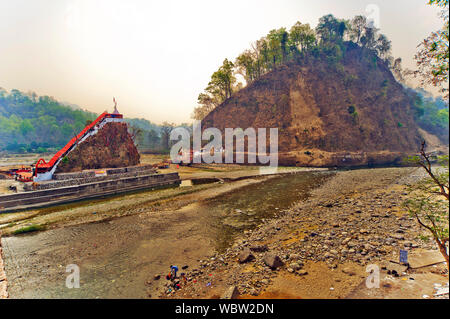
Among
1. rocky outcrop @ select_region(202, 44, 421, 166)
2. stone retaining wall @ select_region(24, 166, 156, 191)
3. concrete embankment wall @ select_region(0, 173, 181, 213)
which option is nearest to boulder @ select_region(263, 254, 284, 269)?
concrete embankment wall @ select_region(0, 173, 181, 213)

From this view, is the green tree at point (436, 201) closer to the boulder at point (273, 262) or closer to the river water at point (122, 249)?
the boulder at point (273, 262)

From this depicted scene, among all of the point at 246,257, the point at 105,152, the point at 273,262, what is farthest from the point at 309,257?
the point at 105,152

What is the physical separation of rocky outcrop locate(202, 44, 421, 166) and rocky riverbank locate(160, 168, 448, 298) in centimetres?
3519

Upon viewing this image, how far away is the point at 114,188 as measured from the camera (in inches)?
911

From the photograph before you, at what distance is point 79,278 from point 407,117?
8887 cm

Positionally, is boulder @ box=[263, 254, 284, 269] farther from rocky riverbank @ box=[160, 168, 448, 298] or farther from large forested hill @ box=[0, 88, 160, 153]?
large forested hill @ box=[0, 88, 160, 153]

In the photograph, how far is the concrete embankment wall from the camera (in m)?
17.5

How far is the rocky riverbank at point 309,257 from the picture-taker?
21.4 feet

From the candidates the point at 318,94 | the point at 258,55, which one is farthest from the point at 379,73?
the point at 258,55

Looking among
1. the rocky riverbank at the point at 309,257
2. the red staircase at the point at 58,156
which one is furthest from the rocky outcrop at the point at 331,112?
the red staircase at the point at 58,156

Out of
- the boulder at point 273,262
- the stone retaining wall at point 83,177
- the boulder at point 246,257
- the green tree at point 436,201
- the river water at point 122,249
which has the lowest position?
the river water at point 122,249

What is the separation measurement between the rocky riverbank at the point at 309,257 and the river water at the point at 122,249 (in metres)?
1.42
